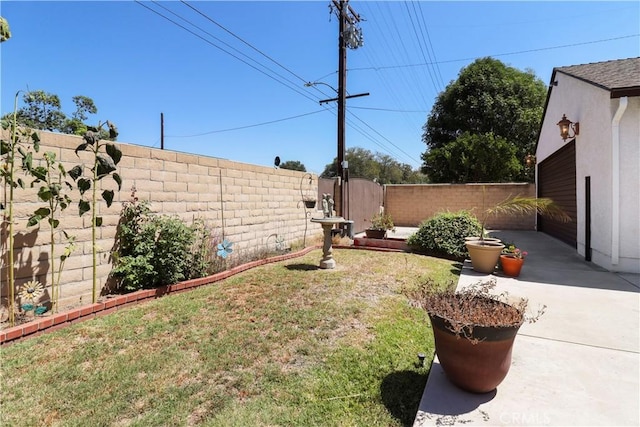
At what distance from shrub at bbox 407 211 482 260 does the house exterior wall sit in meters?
2.12

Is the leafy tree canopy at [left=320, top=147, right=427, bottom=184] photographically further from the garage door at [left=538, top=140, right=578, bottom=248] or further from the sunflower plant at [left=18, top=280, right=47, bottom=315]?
the sunflower plant at [left=18, top=280, right=47, bottom=315]

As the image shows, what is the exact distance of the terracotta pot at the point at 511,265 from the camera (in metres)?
5.32

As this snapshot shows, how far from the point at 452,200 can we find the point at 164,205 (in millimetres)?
12995

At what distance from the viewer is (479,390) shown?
207 cm

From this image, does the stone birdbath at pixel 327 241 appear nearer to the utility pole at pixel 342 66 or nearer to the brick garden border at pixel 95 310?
the brick garden border at pixel 95 310

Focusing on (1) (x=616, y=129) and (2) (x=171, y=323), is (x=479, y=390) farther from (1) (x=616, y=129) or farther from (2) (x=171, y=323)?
(1) (x=616, y=129)

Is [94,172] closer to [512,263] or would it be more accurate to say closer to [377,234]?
[512,263]

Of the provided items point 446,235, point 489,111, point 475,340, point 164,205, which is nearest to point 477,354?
point 475,340

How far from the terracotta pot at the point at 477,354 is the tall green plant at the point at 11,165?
3.88 meters

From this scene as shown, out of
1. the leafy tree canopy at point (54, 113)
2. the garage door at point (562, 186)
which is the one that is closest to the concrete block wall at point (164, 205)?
the garage door at point (562, 186)

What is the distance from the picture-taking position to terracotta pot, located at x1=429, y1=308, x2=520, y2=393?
75.1 inches

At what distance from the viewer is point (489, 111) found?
20844 mm

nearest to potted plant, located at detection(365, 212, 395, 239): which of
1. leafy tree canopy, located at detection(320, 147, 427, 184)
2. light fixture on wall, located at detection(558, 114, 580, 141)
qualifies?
light fixture on wall, located at detection(558, 114, 580, 141)

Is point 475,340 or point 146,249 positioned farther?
point 146,249
